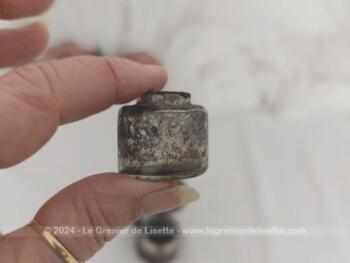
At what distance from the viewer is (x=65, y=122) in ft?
1.47

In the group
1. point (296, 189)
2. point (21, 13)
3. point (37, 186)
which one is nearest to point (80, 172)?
point (37, 186)

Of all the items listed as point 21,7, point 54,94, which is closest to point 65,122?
point 54,94

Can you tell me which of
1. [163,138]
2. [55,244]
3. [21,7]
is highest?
[21,7]

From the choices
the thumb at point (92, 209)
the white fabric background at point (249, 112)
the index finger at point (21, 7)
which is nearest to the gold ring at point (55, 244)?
the thumb at point (92, 209)

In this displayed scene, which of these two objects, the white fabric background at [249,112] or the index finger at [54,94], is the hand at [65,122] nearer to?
the index finger at [54,94]

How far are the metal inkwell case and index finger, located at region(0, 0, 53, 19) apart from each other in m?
0.23

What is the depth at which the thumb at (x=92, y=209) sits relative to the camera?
0.42 metres

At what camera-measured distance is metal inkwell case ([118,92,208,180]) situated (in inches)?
16.4

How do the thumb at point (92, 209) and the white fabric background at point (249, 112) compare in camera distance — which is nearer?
the thumb at point (92, 209)

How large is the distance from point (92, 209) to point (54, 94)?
12cm

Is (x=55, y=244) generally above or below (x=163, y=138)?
below

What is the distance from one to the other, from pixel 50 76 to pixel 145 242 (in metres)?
0.31

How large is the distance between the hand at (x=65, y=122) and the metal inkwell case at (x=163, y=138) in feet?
0.08

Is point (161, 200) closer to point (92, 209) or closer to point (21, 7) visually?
point (92, 209)
